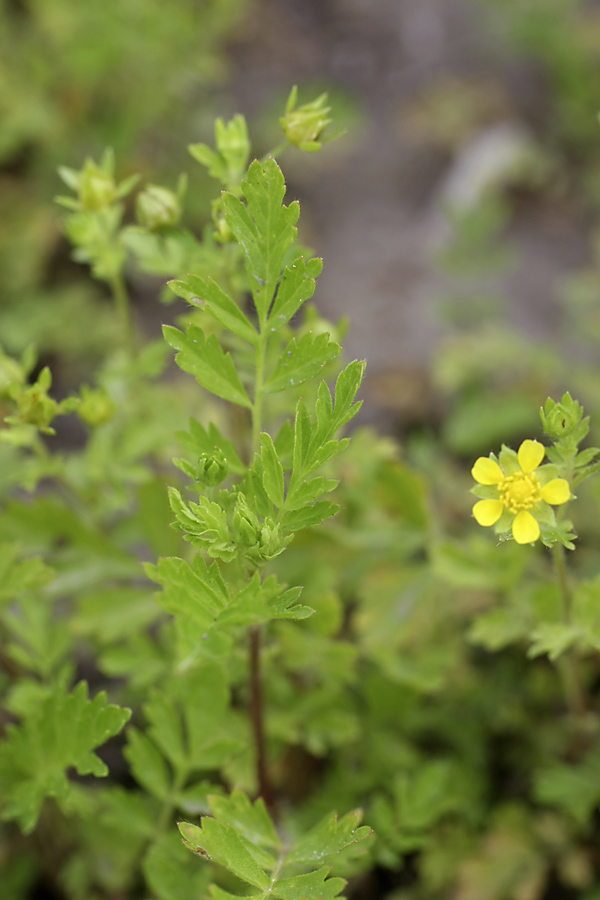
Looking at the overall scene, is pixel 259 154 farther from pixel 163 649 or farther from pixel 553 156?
pixel 163 649

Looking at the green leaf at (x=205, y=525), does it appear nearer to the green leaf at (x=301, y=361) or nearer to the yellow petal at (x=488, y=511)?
the green leaf at (x=301, y=361)

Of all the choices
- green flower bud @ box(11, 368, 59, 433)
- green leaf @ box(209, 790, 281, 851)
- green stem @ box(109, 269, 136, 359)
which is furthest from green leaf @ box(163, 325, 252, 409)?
green leaf @ box(209, 790, 281, 851)

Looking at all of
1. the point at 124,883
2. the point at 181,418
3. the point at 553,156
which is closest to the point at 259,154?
the point at 553,156

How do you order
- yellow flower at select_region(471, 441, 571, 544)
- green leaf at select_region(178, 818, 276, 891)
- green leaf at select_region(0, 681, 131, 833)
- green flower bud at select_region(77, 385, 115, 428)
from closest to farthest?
green leaf at select_region(178, 818, 276, 891) → yellow flower at select_region(471, 441, 571, 544) → green leaf at select_region(0, 681, 131, 833) → green flower bud at select_region(77, 385, 115, 428)

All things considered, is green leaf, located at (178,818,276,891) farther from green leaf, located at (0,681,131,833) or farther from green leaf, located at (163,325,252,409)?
green leaf, located at (163,325,252,409)

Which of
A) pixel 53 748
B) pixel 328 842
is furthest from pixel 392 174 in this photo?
pixel 328 842

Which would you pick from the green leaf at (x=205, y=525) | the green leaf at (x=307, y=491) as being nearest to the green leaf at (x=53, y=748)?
the green leaf at (x=205, y=525)
